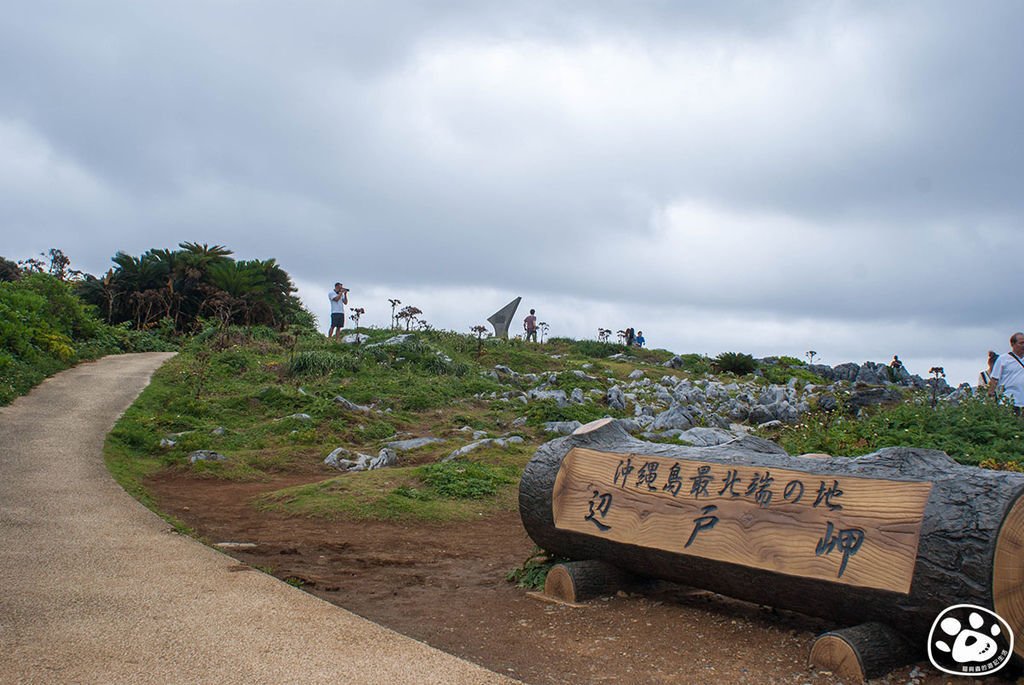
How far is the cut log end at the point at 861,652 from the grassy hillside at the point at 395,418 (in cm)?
389

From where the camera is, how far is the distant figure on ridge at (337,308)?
1889 cm

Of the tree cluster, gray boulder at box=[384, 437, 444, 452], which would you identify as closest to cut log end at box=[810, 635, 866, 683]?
gray boulder at box=[384, 437, 444, 452]

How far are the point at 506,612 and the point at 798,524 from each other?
6.22 ft

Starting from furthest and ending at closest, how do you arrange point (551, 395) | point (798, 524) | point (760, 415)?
point (551, 395) < point (760, 415) < point (798, 524)

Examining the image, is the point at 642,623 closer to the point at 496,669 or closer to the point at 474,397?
the point at 496,669

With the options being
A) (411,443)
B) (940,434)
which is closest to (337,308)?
(411,443)

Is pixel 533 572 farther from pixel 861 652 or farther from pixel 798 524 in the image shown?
pixel 861 652

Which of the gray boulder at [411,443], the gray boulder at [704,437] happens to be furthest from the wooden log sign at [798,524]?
the gray boulder at [411,443]

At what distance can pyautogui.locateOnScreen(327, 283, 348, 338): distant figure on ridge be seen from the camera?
18.9 meters

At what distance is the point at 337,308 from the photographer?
1928 centimetres

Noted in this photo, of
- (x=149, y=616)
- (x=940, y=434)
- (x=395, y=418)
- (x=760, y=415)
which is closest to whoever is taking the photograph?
(x=149, y=616)

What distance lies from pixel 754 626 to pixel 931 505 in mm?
1296

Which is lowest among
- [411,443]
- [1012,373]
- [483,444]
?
[411,443]

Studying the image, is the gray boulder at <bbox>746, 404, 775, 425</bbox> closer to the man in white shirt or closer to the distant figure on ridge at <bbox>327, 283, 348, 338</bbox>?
the man in white shirt
